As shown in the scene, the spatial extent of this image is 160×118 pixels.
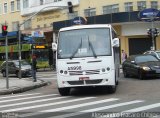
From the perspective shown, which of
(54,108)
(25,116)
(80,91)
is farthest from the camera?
(80,91)

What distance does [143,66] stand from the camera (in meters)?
25.1

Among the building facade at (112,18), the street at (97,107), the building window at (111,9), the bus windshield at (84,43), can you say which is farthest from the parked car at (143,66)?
the building window at (111,9)

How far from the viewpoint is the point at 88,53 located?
1770 centimetres

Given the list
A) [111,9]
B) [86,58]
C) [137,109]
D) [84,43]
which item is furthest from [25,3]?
[137,109]

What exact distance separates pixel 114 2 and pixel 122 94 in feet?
122

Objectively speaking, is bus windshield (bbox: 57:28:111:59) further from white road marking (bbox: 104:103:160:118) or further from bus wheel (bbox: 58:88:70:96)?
white road marking (bbox: 104:103:160:118)

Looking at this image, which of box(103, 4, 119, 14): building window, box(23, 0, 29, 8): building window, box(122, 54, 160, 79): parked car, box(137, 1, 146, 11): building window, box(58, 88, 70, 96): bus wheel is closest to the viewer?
box(58, 88, 70, 96): bus wheel

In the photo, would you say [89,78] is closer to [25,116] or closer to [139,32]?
[25,116]

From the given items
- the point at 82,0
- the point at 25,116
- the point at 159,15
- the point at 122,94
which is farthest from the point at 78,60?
the point at 82,0

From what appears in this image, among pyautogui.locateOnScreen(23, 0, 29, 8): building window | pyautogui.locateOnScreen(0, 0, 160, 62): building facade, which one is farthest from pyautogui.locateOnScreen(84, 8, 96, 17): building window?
pyautogui.locateOnScreen(23, 0, 29, 8): building window

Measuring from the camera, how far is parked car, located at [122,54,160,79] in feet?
81.6

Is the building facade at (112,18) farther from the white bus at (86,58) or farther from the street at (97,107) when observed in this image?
the street at (97,107)

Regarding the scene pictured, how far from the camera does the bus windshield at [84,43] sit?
17734mm

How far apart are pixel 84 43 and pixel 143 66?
26.1 feet
